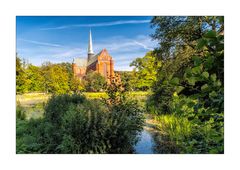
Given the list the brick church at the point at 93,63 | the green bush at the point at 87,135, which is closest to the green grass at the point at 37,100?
the brick church at the point at 93,63

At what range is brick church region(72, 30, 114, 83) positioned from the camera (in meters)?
3.98

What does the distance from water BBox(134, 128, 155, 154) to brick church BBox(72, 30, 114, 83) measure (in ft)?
4.24

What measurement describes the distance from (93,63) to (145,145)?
5.59 ft

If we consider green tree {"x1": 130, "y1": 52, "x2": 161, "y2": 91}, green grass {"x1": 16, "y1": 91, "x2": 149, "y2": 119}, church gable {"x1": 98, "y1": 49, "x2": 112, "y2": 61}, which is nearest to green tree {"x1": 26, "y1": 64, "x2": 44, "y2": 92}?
green grass {"x1": 16, "y1": 91, "x2": 149, "y2": 119}

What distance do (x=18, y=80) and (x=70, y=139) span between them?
4.44 feet

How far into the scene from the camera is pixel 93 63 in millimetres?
4043

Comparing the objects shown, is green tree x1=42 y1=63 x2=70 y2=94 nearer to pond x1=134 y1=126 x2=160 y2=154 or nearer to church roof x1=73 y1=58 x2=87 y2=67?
church roof x1=73 y1=58 x2=87 y2=67

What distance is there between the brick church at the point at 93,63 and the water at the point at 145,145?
Answer: 4.24 feet

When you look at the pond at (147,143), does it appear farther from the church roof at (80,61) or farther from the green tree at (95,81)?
the church roof at (80,61)

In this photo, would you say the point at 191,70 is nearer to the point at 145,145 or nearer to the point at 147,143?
the point at 145,145

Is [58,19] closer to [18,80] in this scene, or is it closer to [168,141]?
[18,80]

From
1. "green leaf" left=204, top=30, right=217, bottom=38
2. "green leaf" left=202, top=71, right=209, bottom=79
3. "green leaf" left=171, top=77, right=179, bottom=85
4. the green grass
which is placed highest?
"green leaf" left=204, top=30, right=217, bottom=38

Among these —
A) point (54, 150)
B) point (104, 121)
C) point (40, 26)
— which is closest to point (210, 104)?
point (104, 121)
